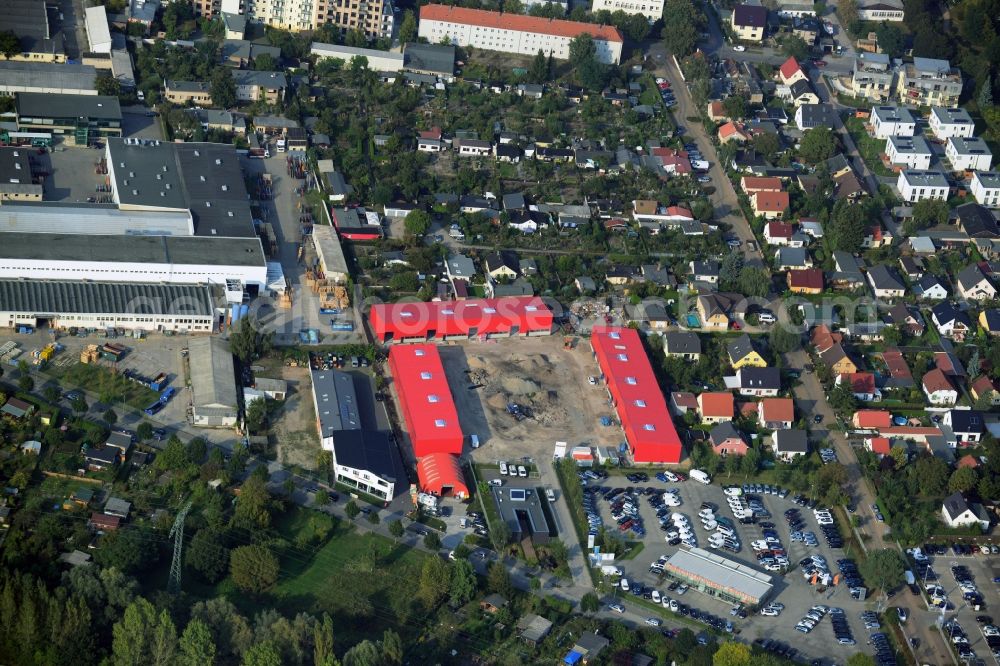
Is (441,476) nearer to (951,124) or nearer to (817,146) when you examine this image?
(817,146)

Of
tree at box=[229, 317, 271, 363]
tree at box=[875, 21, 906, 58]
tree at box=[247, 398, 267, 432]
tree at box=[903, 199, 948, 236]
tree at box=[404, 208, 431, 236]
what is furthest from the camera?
tree at box=[875, 21, 906, 58]

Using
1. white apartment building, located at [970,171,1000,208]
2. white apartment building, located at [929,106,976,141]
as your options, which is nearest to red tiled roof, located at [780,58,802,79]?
white apartment building, located at [929,106,976,141]

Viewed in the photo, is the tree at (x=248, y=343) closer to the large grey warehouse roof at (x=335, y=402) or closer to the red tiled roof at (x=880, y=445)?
the large grey warehouse roof at (x=335, y=402)

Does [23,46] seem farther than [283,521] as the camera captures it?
Yes

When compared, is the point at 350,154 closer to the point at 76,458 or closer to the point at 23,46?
the point at 23,46

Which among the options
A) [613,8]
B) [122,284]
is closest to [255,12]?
[613,8]

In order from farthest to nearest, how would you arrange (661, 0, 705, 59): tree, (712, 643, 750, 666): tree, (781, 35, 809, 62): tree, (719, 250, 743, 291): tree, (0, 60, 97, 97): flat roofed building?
(781, 35, 809, 62): tree
(661, 0, 705, 59): tree
(0, 60, 97, 97): flat roofed building
(719, 250, 743, 291): tree
(712, 643, 750, 666): tree

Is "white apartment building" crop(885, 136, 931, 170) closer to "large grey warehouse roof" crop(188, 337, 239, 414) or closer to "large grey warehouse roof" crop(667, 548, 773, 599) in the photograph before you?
"large grey warehouse roof" crop(667, 548, 773, 599)
